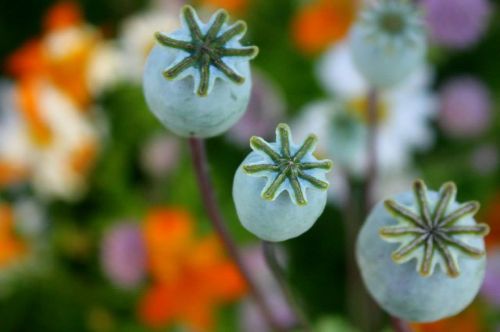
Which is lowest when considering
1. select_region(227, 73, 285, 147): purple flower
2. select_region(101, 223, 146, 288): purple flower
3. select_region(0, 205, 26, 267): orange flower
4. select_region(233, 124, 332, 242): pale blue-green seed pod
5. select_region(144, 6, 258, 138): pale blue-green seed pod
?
select_region(233, 124, 332, 242): pale blue-green seed pod

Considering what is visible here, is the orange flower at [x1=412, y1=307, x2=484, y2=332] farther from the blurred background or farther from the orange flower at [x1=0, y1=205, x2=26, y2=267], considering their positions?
the orange flower at [x1=0, y1=205, x2=26, y2=267]

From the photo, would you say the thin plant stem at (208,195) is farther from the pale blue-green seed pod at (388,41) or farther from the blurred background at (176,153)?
the blurred background at (176,153)

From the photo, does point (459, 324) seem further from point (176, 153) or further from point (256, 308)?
point (176, 153)

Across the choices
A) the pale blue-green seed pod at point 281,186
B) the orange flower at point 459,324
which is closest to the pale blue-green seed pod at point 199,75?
the pale blue-green seed pod at point 281,186

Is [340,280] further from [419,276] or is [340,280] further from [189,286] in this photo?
[419,276]

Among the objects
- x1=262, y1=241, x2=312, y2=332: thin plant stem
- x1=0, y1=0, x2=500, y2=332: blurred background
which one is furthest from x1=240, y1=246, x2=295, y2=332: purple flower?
x1=262, y1=241, x2=312, y2=332: thin plant stem

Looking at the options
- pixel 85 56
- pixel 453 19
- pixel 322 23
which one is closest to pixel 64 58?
pixel 85 56

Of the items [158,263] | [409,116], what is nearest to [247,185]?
[158,263]
